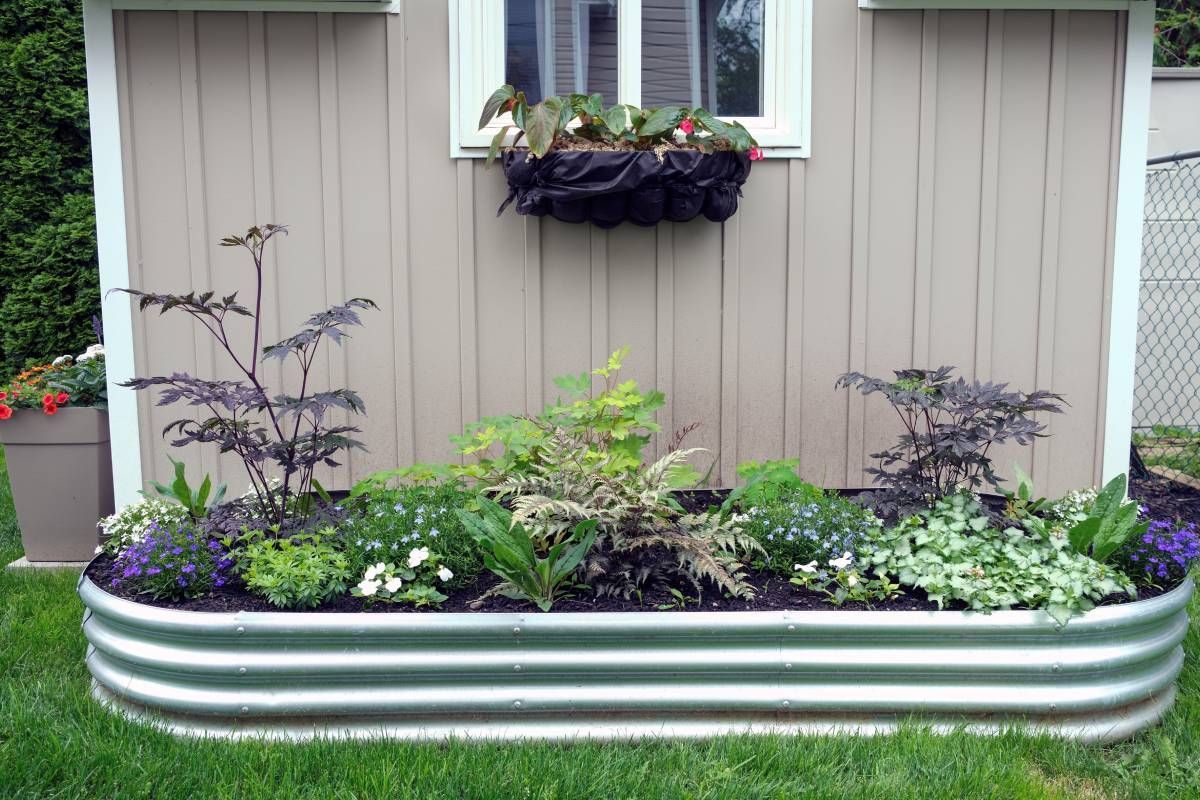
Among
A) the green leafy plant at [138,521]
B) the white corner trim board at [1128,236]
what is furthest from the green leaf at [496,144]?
the white corner trim board at [1128,236]

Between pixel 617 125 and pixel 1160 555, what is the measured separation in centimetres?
207

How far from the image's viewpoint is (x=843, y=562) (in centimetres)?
260

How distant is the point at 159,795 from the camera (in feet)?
6.79

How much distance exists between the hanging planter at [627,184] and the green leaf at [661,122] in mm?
72

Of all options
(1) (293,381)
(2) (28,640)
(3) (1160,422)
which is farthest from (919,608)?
(3) (1160,422)

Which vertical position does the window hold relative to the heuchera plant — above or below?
above

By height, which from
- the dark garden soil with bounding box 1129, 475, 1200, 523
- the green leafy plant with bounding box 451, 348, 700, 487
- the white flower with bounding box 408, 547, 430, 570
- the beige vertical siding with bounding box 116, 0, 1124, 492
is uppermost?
the beige vertical siding with bounding box 116, 0, 1124, 492

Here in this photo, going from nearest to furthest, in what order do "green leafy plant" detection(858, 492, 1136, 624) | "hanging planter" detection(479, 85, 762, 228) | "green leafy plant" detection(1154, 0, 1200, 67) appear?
"green leafy plant" detection(858, 492, 1136, 624) < "hanging planter" detection(479, 85, 762, 228) < "green leafy plant" detection(1154, 0, 1200, 67)

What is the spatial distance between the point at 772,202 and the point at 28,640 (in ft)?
9.40

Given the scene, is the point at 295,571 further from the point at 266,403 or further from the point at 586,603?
the point at 586,603

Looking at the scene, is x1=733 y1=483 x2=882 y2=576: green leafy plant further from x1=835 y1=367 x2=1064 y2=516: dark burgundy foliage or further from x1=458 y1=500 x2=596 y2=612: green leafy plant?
x1=458 y1=500 x2=596 y2=612: green leafy plant

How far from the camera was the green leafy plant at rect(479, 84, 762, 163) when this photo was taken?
3162 mm

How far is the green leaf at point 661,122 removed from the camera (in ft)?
10.4

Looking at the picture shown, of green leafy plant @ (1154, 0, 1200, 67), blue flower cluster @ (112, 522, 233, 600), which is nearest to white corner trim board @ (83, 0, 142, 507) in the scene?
blue flower cluster @ (112, 522, 233, 600)
